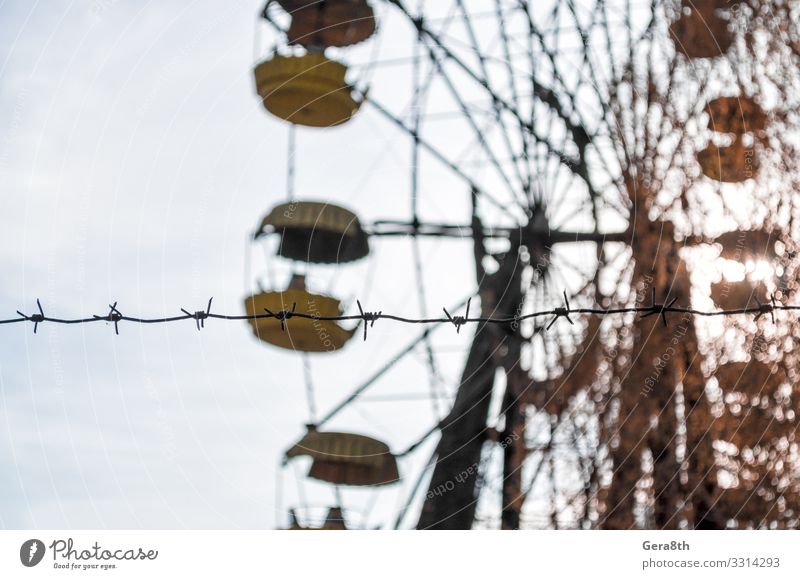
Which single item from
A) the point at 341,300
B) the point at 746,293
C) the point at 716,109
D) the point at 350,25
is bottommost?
the point at 746,293

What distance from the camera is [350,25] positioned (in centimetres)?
385

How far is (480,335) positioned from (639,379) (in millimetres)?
872

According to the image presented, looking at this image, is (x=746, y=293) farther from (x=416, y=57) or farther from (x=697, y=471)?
(x=416, y=57)

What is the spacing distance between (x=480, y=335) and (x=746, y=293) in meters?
1.00

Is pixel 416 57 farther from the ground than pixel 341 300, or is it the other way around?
pixel 416 57

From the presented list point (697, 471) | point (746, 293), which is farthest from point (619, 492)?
point (746, 293)

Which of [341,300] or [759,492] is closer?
[759,492]

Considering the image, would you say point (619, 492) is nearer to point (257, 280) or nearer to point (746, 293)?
point (746, 293)

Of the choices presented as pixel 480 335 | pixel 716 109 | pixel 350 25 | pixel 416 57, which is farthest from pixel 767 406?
pixel 350 25

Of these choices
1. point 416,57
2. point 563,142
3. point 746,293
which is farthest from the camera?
point 416,57

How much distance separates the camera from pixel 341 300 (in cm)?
364

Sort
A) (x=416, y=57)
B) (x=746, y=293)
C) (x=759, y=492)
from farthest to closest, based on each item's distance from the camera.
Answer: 1. (x=416, y=57)
2. (x=746, y=293)
3. (x=759, y=492)
